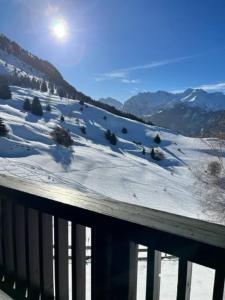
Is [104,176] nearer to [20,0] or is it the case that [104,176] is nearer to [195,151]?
[20,0]

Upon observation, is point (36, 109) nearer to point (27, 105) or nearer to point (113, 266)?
point (27, 105)

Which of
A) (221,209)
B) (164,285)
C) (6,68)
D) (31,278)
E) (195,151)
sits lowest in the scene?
(195,151)

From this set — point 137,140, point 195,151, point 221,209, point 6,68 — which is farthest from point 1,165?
point 6,68

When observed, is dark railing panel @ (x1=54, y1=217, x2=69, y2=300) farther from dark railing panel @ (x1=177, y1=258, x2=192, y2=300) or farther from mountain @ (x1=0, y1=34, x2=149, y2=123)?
mountain @ (x1=0, y1=34, x2=149, y2=123)

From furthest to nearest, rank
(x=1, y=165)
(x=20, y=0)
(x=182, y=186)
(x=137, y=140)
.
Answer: (x=137, y=140), (x=182, y=186), (x=1, y=165), (x=20, y=0)

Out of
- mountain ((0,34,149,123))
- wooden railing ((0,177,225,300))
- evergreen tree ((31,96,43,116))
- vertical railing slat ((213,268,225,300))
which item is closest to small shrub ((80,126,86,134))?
evergreen tree ((31,96,43,116))

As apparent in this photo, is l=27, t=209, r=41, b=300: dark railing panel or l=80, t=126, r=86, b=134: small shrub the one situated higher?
l=27, t=209, r=41, b=300: dark railing panel

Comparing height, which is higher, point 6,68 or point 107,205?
point 6,68

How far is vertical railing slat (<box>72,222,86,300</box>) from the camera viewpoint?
145 cm

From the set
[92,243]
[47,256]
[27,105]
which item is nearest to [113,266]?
[92,243]

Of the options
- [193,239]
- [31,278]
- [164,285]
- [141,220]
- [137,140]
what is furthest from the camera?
[137,140]

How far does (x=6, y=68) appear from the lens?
247 feet

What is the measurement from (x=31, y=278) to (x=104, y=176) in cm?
2582

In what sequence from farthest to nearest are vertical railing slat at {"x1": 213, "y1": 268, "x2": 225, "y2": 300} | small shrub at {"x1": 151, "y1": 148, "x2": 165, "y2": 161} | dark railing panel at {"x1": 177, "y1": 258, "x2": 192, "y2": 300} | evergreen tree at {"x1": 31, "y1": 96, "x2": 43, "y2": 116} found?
evergreen tree at {"x1": 31, "y1": 96, "x2": 43, "y2": 116} → small shrub at {"x1": 151, "y1": 148, "x2": 165, "y2": 161} → dark railing panel at {"x1": 177, "y1": 258, "x2": 192, "y2": 300} → vertical railing slat at {"x1": 213, "y1": 268, "x2": 225, "y2": 300}
